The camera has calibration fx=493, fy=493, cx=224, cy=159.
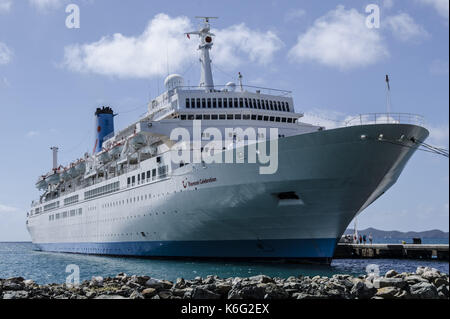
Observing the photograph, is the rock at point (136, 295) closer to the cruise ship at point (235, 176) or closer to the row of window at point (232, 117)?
the cruise ship at point (235, 176)

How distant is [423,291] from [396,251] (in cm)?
2567

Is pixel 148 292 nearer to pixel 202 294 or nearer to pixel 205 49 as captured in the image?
pixel 202 294

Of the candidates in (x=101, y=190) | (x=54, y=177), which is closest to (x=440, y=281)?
(x=101, y=190)

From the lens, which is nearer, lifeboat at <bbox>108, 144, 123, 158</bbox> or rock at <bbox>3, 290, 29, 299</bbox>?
rock at <bbox>3, 290, 29, 299</bbox>

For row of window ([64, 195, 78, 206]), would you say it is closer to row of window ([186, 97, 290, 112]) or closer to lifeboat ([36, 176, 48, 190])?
lifeboat ([36, 176, 48, 190])

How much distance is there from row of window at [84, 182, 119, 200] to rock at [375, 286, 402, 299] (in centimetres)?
2400

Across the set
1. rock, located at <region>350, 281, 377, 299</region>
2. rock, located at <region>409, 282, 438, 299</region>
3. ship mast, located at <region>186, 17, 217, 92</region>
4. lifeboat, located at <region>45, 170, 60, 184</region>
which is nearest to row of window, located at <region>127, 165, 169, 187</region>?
ship mast, located at <region>186, 17, 217, 92</region>

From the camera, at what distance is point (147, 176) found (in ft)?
95.5

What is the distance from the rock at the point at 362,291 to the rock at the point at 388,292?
15 centimetres

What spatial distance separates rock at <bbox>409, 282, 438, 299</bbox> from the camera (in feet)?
41.2
